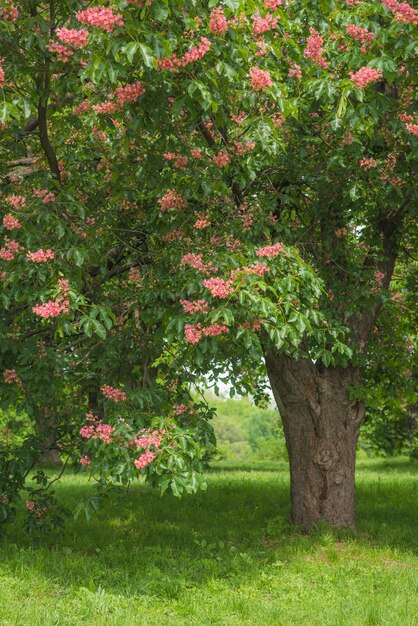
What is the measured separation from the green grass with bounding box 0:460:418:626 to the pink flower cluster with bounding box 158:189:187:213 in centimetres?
339

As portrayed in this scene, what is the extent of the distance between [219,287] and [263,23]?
7.56ft

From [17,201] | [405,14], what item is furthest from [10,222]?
[405,14]

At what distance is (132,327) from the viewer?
832 cm

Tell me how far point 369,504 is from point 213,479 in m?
4.60

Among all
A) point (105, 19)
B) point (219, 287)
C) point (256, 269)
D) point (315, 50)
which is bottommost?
point (219, 287)

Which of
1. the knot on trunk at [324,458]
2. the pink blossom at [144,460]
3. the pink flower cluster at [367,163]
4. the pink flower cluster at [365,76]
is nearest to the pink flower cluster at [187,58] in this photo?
the pink flower cluster at [365,76]

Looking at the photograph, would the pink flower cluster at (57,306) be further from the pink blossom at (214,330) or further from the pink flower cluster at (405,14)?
the pink flower cluster at (405,14)

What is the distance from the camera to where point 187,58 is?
19.6ft

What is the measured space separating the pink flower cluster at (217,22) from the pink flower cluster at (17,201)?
252 cm

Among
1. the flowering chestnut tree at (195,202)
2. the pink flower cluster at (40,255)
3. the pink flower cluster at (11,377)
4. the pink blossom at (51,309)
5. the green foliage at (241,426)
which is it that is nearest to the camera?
the pink blossom at (51,309)

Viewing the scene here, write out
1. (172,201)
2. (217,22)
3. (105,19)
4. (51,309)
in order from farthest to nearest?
1. (172,201)
2. (51,309)
3. (217,22)
4. (105,19)

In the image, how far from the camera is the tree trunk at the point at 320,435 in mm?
9938

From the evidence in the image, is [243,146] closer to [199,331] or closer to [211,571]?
[199,331]

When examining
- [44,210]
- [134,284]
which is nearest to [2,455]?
[134,284]
